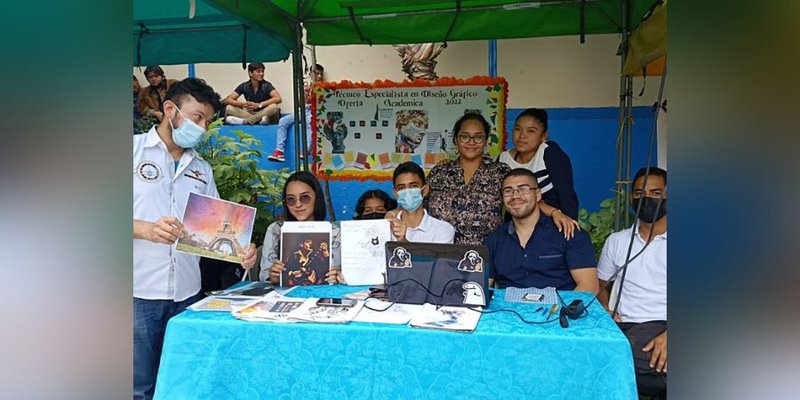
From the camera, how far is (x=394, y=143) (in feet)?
15.4

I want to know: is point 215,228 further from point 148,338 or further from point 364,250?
point 364,250

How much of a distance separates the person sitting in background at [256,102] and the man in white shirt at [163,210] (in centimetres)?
429

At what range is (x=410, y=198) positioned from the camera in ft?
10.0

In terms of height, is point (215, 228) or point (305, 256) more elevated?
point (215, 228)

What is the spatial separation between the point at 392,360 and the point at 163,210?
4.19ft

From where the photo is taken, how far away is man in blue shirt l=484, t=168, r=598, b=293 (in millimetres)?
2846

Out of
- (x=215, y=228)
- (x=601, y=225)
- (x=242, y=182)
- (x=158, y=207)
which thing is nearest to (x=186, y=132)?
(x=158, y=207)

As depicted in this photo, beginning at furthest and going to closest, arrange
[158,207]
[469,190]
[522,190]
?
[469,190]
[522,190]
[158,207]

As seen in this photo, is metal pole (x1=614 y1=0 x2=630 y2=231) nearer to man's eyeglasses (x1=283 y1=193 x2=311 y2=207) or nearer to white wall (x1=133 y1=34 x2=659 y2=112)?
white wall (x1=133 y1=34 x2=659 y2=112)

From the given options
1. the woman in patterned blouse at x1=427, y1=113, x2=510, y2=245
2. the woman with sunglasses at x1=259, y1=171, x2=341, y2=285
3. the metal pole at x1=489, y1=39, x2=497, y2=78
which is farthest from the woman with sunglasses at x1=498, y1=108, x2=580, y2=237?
the metal pole at x1=489, y1=39, x2=497, y2=78

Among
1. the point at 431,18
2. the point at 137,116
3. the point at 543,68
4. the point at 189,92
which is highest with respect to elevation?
the point at 543,68

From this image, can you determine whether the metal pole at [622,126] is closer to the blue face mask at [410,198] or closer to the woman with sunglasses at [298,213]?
the blue face mask at [410,198]

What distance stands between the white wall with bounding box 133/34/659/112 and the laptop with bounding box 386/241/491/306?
4.04 m
